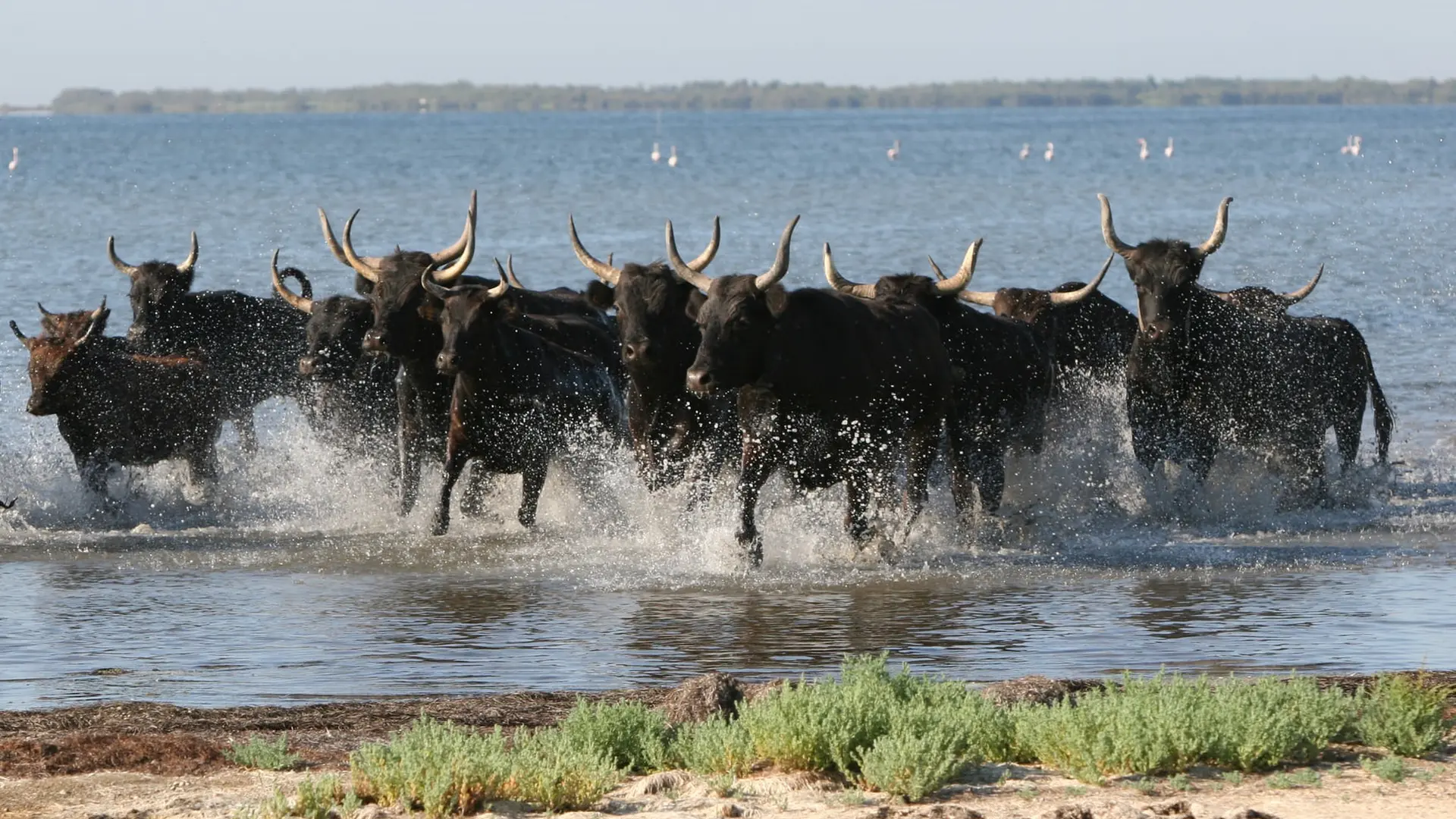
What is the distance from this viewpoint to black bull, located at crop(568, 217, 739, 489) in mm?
13398

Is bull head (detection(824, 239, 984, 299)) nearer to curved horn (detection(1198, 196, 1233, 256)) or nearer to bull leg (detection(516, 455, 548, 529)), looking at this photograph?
curved horn (detection(1198, 196, 1233, 256))

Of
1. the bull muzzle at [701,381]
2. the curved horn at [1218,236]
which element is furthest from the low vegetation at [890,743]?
the curved horn at [1218,236]

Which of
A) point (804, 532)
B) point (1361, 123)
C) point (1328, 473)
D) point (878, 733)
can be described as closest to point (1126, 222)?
point (1328, 473)

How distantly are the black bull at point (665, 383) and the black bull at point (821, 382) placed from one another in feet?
0.63

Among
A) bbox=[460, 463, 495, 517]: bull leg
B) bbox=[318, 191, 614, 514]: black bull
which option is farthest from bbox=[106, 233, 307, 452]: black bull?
bbox=[460, 463, 495, 517]: bull leg

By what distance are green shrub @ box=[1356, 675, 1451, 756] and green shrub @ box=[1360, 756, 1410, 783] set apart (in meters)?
0.16

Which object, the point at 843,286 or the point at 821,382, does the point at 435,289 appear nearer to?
the point at 843,286

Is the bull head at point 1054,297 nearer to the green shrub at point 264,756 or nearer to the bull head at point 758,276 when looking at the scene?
the bull head at point 758,276

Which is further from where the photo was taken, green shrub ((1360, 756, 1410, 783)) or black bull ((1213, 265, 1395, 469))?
black bull ((1213, 265, 1395, 469))

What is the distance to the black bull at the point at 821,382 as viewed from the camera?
1263cm

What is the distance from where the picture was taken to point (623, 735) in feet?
24.6

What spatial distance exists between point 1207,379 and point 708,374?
437 centimetres

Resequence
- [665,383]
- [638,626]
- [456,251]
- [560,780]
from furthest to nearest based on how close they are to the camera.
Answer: [456,251]
[665,383]
[638,626]
[560,780]

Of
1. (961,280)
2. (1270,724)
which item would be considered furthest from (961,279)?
(1270,724)
